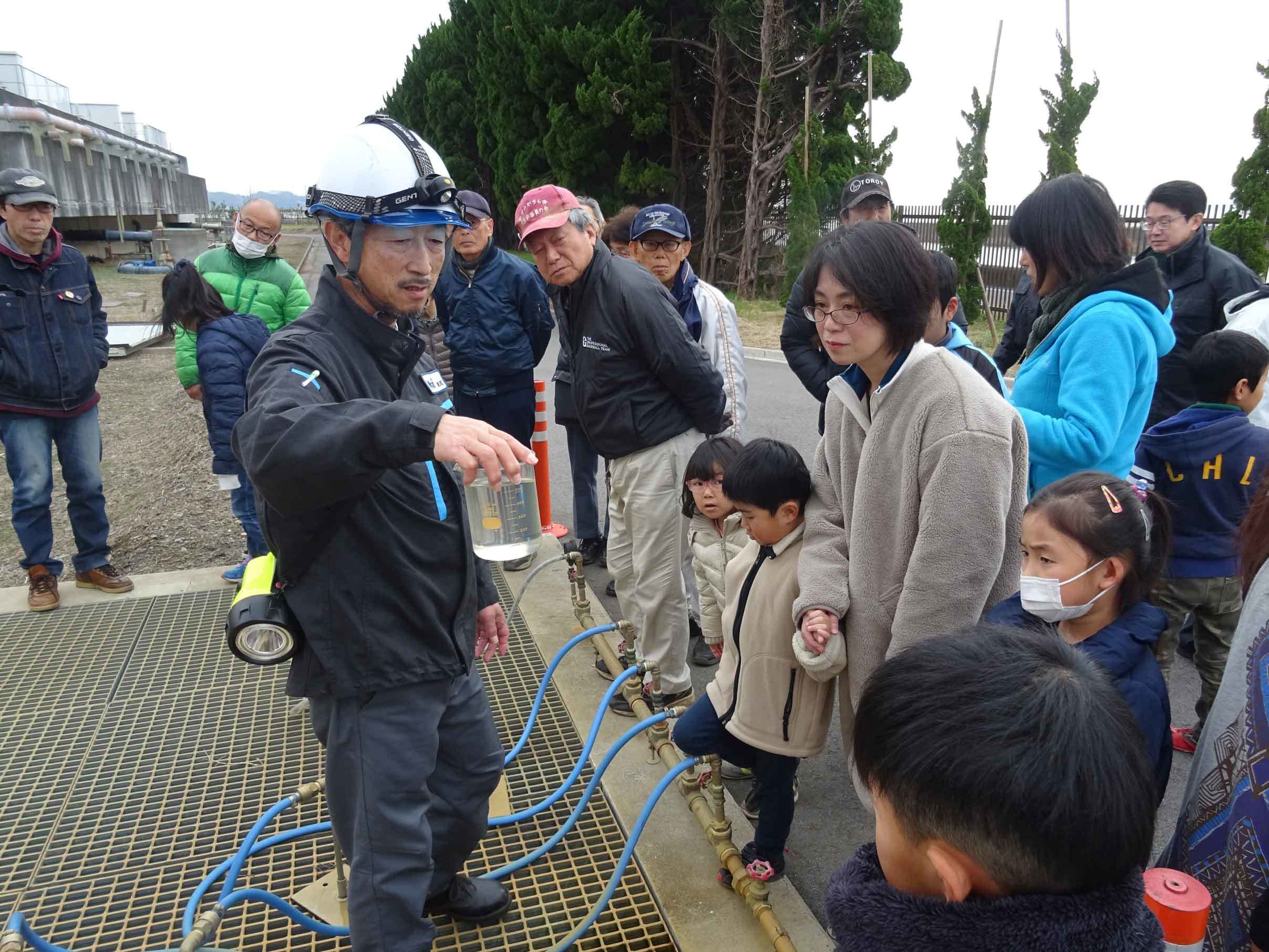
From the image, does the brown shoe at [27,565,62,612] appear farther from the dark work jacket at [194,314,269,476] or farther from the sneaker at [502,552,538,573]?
the sneaker at [502,552,538,573]

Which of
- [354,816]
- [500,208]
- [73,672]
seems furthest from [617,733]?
[500,208]

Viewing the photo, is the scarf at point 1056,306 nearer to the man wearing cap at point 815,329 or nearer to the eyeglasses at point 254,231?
the man wearing cap at point 815,329

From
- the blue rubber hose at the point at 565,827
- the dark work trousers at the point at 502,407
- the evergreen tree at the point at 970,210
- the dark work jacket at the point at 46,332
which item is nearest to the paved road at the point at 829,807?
the blue rubber hose at the point at 565,827

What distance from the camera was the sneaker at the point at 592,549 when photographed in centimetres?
548

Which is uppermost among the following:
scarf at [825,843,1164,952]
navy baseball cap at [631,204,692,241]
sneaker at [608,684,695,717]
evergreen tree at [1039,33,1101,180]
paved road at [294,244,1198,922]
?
evergreen tree at [1039,33,1101,180]

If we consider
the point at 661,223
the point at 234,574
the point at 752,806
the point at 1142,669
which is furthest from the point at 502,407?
the point at 1142,669

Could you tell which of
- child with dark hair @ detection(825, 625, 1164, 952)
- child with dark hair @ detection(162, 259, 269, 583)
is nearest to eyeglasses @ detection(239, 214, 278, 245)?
child with dark hair @ detection(162, 259, 269, 583)

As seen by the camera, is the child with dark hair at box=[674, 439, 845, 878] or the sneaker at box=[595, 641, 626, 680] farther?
the sneaker at box=[595, 641, 626, 680]

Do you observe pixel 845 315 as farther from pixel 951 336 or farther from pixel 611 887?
pixel 611 887

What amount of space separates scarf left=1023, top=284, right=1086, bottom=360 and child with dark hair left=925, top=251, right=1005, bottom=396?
0.16m

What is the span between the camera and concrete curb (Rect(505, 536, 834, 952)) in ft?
7.91

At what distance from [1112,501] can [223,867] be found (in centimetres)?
259

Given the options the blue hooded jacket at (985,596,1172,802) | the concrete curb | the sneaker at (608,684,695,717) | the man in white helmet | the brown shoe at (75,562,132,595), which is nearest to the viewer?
the blue hooded jacket at (985,596,1172,802)

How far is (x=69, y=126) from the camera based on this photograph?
2494 cm
